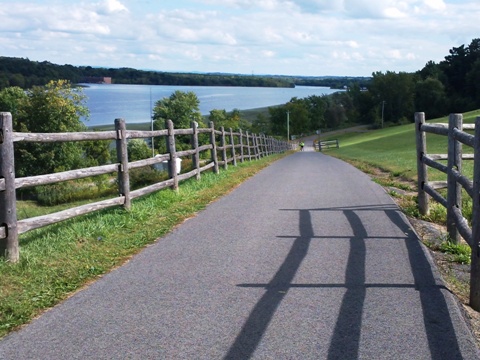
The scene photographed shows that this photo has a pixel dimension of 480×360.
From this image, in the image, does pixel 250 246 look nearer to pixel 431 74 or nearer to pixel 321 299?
pixel 321 299

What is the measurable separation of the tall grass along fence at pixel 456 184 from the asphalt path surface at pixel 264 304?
0.44 m

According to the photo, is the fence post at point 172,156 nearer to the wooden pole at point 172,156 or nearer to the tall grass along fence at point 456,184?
the wooden pole at point 172,156

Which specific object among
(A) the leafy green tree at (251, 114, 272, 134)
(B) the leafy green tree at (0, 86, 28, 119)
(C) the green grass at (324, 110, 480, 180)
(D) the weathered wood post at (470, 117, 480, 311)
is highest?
(B) the leafy green tree at (0, 86, 28, 119)

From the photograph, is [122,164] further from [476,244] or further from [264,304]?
[476,244]

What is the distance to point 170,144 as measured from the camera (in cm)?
1265

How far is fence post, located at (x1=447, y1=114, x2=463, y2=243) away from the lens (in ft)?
26.4

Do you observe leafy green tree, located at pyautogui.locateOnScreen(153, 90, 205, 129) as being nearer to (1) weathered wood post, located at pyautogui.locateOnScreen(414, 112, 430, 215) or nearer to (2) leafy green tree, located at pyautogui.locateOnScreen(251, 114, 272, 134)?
(2) leafy green tree, located at pyautogui.locateOnScreen(251, 114, 272, 134)

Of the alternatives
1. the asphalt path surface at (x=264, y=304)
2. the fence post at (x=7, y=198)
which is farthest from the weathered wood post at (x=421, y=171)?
the fence post at (x=7, y=198)

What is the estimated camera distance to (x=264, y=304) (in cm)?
527

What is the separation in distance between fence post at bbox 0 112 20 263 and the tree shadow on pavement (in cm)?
256

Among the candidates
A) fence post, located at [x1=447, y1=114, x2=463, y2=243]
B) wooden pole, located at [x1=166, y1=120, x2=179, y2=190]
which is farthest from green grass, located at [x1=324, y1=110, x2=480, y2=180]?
fence post, located at [x1=447, y1=114, x2=463, y2=243]

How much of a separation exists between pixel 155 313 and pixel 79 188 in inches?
1504

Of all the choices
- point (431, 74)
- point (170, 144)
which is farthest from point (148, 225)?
point (431, 74)

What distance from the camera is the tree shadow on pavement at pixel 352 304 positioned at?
169 inches
